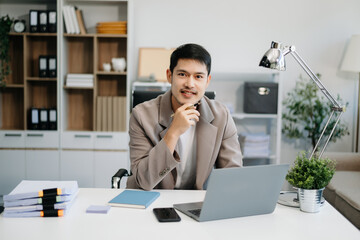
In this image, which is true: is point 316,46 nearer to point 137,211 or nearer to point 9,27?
point 9,27

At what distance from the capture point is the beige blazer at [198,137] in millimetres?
1953

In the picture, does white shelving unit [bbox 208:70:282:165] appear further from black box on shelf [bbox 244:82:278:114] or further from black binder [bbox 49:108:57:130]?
black binder [bbox 49:108:57:130]

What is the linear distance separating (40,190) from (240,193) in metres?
0.72

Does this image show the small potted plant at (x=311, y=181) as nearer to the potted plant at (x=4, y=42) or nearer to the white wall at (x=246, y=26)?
the white wall at (x=246, y=26)

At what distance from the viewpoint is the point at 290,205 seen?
1625 millimetres

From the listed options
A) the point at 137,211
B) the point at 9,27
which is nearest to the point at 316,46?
the point at 9,27

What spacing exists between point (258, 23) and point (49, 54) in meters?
2.21

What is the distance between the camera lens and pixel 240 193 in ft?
4.71

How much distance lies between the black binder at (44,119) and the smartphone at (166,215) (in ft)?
9.49

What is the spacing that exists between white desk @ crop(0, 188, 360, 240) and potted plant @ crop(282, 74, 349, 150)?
9.00ft

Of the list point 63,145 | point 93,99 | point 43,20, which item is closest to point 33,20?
point 43,20

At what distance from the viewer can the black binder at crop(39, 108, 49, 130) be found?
4.09 meters

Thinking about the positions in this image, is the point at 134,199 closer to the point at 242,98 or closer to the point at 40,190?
the point at 40,190

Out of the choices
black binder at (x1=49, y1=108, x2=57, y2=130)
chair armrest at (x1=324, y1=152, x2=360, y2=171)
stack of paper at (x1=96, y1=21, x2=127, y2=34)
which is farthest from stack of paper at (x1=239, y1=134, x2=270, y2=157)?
black binder at (x1=49, y1=108, x2=57, y2=130)
